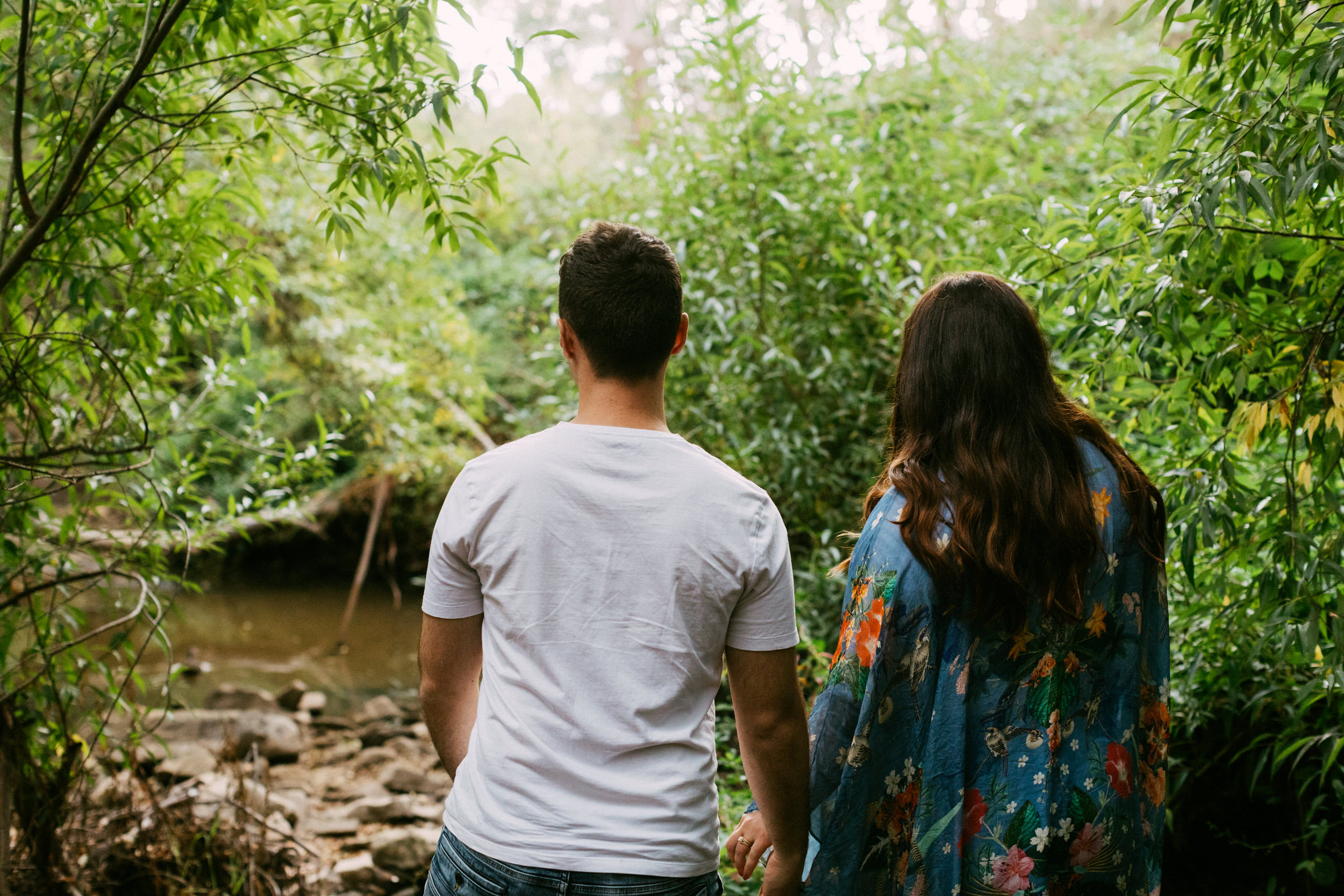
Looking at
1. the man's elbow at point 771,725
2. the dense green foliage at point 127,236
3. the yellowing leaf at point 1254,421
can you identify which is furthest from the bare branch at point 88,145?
the yellowing leaf at point 1254,421

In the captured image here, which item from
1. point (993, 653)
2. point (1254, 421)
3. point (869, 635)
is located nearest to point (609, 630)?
point (869, 635)

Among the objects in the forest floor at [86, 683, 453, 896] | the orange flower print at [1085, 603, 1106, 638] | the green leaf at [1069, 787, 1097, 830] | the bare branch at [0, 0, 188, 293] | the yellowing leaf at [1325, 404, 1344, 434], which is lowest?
the forest floor at [86, 683, 453, 896]

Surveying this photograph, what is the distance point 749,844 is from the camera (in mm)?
1368

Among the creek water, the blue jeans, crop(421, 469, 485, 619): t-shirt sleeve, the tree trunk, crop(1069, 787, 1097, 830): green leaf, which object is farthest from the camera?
the tree trunk

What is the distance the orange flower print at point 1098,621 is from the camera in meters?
1.37

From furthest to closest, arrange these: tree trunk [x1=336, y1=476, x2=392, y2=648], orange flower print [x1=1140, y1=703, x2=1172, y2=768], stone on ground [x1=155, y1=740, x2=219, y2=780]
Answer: tree trunk [x1=336, y1=476, x2=392, y2=648], stone on ground [x1=155, y1=740, x2=219, y2=780], orange flower print [x1=1140, y1=703, x2=1172, y2=768]

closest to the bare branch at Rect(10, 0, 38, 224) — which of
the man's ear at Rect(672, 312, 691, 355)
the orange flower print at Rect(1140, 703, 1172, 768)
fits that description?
the man's ear at Rect(672, 312, 691, 355)

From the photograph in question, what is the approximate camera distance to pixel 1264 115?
1491 mm

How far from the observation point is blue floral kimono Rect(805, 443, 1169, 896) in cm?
133

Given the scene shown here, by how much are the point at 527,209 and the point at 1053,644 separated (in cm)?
856

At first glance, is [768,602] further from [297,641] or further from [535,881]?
[297,641]

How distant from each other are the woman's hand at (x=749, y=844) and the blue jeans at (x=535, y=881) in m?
0.14

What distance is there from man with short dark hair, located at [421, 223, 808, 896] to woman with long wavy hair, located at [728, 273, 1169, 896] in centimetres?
19

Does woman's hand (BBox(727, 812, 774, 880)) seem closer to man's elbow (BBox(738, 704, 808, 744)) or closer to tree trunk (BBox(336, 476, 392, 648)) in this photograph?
man's elbow (BBox(738, 704, 808, 744))
